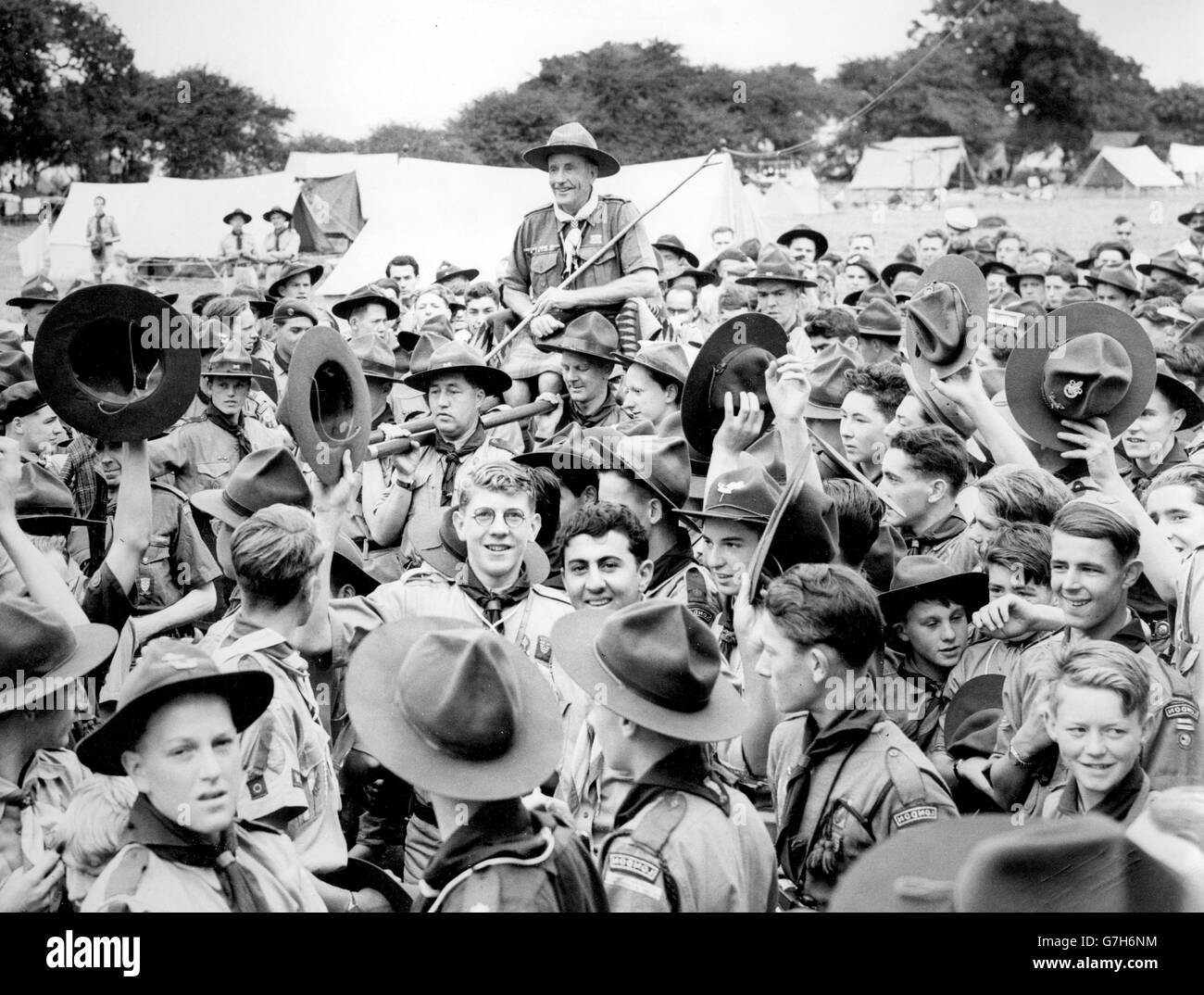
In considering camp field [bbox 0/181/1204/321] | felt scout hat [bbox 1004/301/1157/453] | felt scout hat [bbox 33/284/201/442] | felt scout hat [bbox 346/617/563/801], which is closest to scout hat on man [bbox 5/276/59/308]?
felt scout hat [bbox 33/284/201/442]

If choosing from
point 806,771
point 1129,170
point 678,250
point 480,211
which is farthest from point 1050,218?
point 806,771

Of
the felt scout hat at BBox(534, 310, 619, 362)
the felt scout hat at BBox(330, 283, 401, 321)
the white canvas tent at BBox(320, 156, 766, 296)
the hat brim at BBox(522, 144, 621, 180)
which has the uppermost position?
the white canvas tent at BBox(320, 156, 766, 296)

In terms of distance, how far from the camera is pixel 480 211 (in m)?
12.6

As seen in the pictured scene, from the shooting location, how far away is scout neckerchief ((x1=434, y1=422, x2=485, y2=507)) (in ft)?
18.5

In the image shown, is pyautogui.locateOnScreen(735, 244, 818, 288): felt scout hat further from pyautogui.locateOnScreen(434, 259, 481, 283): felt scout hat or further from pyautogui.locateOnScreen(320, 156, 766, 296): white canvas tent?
pyautogui.locateOnScreen(434, 259, 481, 283): felt scout hat

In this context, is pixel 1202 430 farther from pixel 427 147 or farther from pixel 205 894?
pixel 427 147

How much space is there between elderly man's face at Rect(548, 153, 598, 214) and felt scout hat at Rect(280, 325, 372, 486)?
232 cm

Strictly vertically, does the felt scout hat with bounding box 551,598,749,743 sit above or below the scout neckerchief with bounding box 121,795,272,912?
above

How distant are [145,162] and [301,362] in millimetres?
8048

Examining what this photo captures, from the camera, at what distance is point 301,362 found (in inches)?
174

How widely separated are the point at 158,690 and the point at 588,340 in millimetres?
3591

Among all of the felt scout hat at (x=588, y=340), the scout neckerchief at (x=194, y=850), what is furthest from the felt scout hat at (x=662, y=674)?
the felt scout hat at (x=588, y=340)

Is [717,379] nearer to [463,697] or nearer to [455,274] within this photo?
[463,697]
